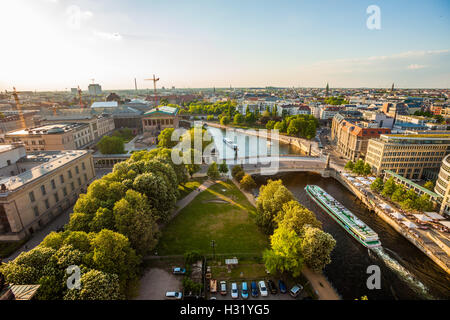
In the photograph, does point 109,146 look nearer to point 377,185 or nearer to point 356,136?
point 377,185

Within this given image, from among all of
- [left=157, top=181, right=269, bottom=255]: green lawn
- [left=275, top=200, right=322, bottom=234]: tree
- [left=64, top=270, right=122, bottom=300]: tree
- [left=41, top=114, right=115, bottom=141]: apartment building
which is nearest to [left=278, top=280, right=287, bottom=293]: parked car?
[left=157, top=181, right=269, bottom=255]: green lawn

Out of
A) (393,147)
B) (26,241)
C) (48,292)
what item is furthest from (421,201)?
(26,241)

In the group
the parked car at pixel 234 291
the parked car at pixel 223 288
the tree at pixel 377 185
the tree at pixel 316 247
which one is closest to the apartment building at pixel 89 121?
the parked car at pixel 223 288

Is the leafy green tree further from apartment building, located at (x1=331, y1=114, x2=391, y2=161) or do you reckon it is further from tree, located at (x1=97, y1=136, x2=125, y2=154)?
apartment building, located at (x1=331, y1=114, x2=391, y2=161)

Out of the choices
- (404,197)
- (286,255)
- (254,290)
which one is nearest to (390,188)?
(404,197)

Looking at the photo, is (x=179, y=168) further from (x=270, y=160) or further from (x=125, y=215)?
(x=270, y=160)

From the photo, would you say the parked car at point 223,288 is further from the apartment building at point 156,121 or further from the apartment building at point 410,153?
the apartment building at point 156,121
